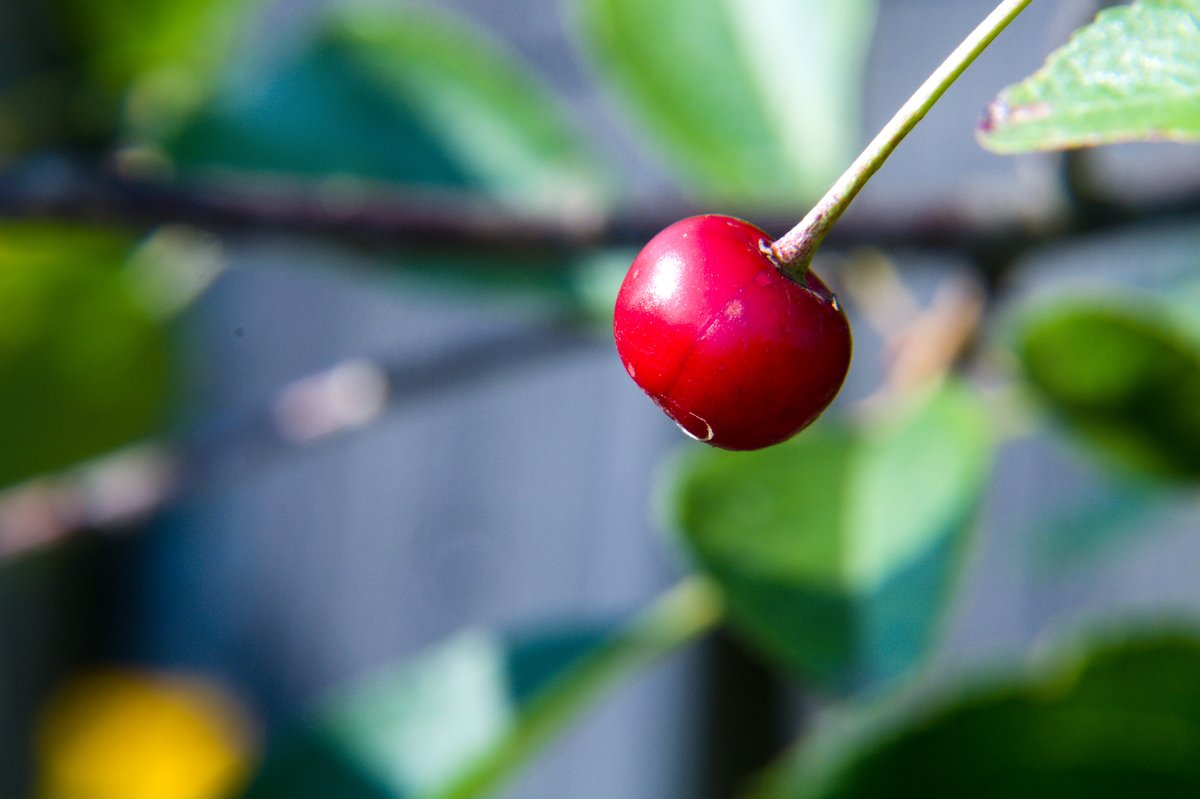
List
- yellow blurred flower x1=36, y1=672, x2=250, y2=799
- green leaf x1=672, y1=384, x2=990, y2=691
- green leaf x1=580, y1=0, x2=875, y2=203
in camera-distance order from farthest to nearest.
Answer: yellow blurred flower x1=36, y1=672, x2=250, y2=799 → green leaf x1=580, y1=0, x2=875, y2=203 → green leaf x1=672, y1=384, x2=990, y2=691

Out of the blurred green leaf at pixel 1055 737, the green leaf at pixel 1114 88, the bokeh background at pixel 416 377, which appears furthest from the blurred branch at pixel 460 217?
the green leaf at pixel 1114 88

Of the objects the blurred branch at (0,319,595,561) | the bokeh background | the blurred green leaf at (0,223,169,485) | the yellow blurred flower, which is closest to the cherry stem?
the bokeh background

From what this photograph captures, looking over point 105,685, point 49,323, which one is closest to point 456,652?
point 49,323

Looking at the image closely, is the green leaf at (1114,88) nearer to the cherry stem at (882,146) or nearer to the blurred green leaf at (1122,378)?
the cherry stem at (882,146)

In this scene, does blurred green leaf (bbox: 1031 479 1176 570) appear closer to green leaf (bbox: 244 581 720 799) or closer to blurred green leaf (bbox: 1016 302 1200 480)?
blurred green leaf (bbox: 1016 302 1200 480)

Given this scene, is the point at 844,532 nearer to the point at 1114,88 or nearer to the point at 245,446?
the point at 1114,88

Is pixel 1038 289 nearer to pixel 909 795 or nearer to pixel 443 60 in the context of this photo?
pixel 443 60
